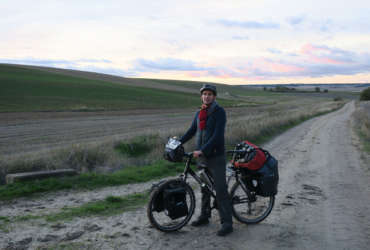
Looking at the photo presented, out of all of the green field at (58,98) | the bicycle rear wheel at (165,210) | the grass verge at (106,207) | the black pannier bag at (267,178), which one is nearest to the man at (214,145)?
the bicycle rear wheel at (165,210)

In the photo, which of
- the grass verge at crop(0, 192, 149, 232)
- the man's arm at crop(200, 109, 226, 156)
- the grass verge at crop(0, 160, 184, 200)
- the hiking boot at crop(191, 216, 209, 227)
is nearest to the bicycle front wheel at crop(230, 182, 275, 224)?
the hiking boot at crop(191, 216, 209, 227)

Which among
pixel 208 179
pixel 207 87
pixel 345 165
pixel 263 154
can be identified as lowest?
pixel 345 165

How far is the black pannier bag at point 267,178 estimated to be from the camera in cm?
555

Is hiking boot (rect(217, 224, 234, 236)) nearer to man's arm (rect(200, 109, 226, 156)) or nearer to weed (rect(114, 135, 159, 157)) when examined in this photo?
man's arm (rect(200, 109, 226, 156))

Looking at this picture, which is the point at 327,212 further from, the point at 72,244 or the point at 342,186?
the point at 72,244

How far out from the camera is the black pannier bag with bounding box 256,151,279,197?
18.2 feet

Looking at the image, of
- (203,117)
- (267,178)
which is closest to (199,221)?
(267,178)

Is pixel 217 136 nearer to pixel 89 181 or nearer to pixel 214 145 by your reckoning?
pixel 214 145

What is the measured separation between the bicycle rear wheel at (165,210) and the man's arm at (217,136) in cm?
69

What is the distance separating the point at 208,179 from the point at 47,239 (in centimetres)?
244

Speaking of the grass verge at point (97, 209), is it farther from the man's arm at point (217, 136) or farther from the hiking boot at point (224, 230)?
the man's arm at point (217, 136)

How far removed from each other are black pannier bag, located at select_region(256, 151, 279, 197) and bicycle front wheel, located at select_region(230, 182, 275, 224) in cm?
25

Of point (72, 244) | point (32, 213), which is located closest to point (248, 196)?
point (72, 244)

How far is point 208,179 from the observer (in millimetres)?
5426
